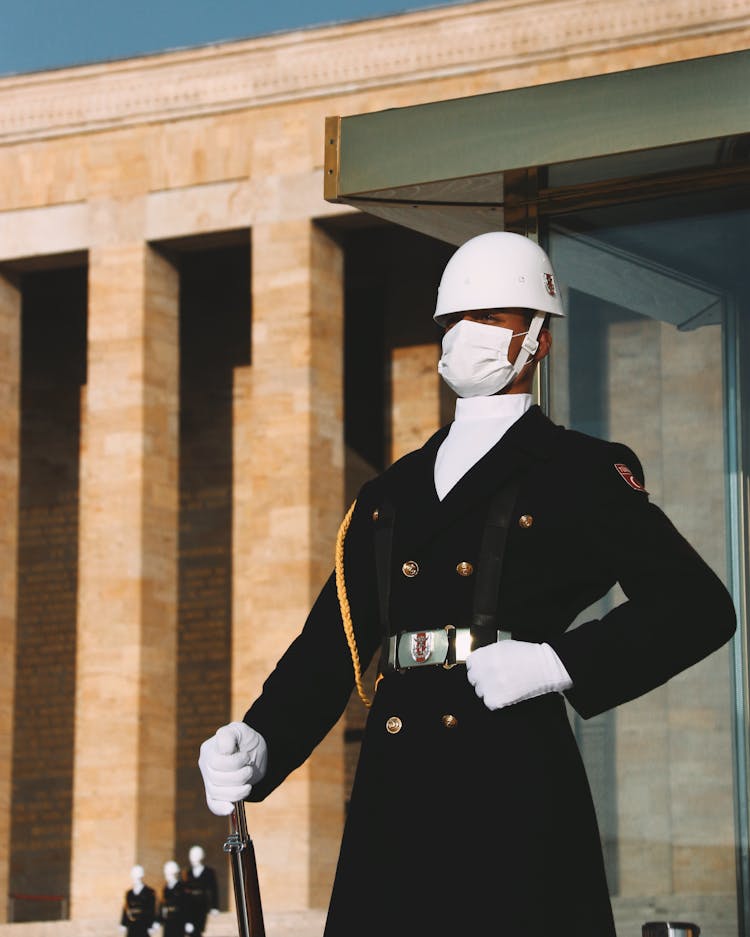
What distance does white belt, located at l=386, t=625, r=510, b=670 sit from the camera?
390 centimetres

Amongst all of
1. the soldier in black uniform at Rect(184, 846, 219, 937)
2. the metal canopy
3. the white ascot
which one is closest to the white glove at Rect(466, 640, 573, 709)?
Answer: the white ascot

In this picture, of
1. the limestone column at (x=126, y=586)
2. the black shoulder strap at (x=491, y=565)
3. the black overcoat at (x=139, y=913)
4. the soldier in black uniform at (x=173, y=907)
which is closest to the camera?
the black shoulder strap at (x=491, y=565)

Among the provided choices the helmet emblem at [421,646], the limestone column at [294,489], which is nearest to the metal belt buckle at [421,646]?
the helmet emblem at [421,646]

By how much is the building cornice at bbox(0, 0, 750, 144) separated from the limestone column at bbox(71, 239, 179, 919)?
192 cm

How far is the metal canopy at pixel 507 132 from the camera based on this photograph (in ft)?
19.2

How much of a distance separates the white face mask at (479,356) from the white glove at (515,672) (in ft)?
1.98

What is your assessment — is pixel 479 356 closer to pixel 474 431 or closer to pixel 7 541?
pixel 474 431

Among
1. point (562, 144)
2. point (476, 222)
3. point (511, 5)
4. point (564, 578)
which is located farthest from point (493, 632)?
point (511, 5)

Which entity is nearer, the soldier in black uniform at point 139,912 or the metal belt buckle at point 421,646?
the metal belt buckle at point 421,646

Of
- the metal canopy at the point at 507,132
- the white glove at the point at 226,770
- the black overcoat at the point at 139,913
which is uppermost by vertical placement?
the metal canopy at the point at 507,132

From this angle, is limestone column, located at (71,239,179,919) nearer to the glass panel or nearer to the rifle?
the glass panel

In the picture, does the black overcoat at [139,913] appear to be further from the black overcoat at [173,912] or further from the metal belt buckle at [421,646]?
the metal belt buckle at [421,646]

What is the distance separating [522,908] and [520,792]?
0.21 metres

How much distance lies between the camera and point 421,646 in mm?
3955
